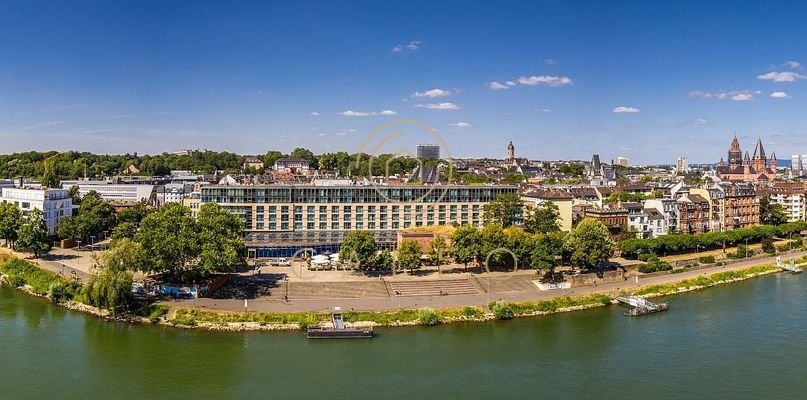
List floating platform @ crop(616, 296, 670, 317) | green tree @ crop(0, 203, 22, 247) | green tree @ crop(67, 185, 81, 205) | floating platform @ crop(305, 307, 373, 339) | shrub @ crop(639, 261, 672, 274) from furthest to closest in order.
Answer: green tree @ crop(67, 185, 81, 205) < green tree @ crop(0, 203, 22, 247) < shrub @ crop(639, 261, 672, 274) < floating platform @ crop(616, 296, 670, 317) < floating platform @ crop(305, 307, 373, 339)

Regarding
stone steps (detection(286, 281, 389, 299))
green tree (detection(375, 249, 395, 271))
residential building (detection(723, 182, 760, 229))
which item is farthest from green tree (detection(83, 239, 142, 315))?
residential building (detection(723, 182, 760, 229))

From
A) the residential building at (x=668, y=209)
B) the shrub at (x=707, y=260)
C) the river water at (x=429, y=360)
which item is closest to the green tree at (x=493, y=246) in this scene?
the river water at (x=429, y=360)

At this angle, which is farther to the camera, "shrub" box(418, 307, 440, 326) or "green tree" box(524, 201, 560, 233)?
"green tree" box(524, 201, 560, 233)

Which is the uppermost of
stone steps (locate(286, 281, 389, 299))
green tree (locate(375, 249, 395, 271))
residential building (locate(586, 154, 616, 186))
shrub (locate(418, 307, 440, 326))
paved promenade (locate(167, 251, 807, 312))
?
residential building (locate(586, 154, 616, 186))

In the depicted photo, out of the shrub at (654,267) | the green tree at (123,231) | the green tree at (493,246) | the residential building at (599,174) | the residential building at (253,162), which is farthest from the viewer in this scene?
the residential building at (253,162)

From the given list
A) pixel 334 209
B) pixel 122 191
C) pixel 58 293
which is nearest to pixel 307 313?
pixel 58 293

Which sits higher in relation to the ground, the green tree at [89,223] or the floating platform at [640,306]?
→ the green tree at [89,223]

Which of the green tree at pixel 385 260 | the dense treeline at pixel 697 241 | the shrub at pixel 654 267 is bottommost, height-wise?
the shrub at pixel 654 267

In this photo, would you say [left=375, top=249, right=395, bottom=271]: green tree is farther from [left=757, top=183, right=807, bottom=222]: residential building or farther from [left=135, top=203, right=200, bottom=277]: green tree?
[left=757, top=183, right=807, bottom=222]: residential building

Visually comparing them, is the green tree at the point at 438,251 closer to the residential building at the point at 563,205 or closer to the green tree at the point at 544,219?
the green tree at the point at 544,219
